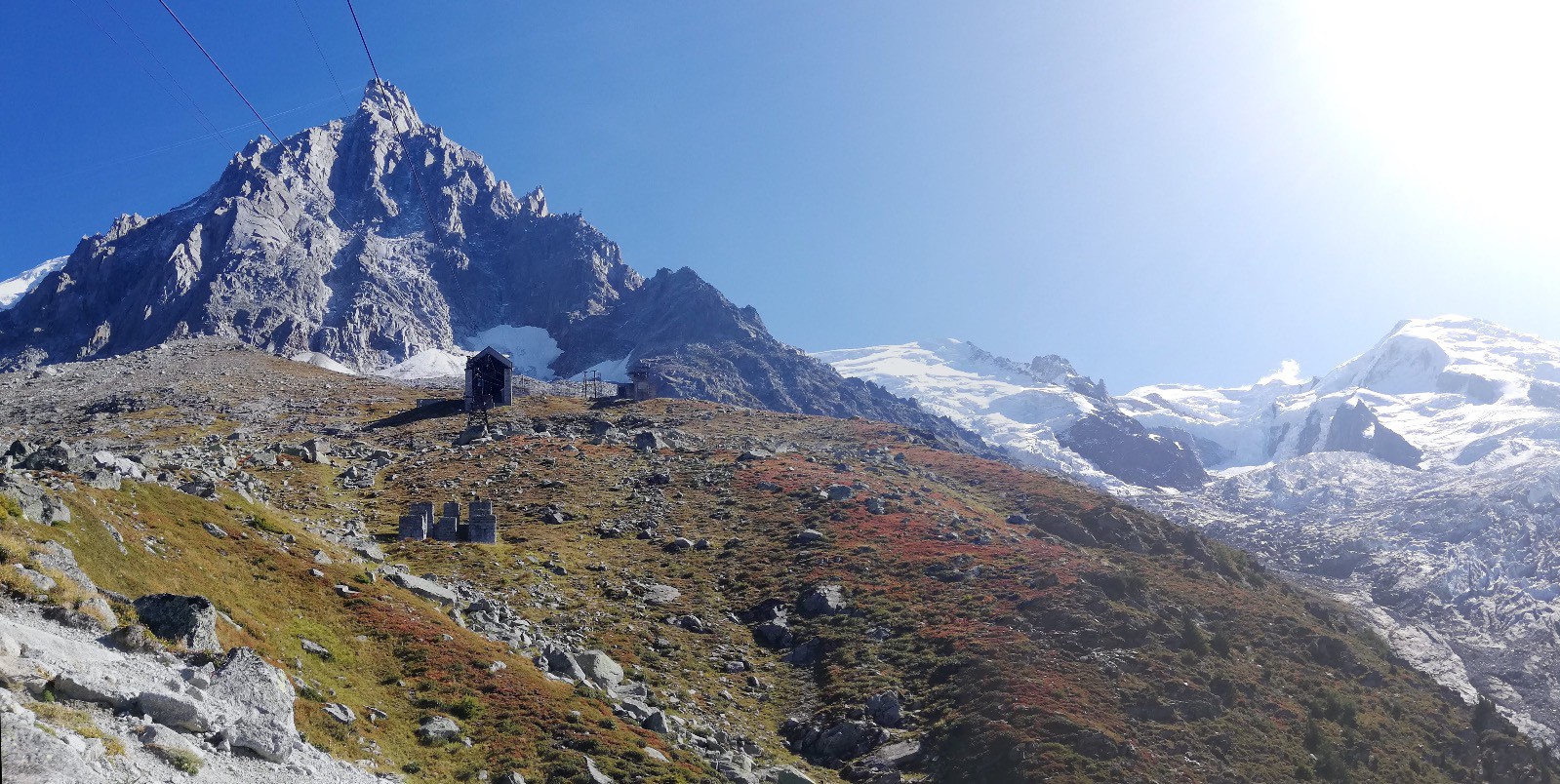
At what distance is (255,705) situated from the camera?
19719mm

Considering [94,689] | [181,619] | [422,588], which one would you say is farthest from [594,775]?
[422,588]

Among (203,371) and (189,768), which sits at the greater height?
(203,371)

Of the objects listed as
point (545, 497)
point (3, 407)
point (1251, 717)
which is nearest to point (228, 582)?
point (545, 497)

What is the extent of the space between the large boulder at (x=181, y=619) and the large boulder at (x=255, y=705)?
1426mm

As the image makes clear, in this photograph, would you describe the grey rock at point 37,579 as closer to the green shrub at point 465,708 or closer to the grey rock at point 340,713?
the grey rock at point 340,713

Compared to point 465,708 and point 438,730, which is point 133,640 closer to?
point 438,730

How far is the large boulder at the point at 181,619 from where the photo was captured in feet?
69.4

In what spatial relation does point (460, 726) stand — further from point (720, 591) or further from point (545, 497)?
point (545, 497)

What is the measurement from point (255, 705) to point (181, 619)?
11.8 feet

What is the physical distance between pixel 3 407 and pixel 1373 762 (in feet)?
461

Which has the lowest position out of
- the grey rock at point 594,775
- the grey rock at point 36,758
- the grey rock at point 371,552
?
the grey rock at point 594,775

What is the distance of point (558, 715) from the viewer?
28.3 m

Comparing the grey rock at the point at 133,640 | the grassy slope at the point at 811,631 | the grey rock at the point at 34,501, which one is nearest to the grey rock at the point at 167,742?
the grey rock at the point at 133,640

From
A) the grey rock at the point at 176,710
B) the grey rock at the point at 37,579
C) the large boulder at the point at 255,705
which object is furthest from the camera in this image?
the grey rock at the point at 37,579
